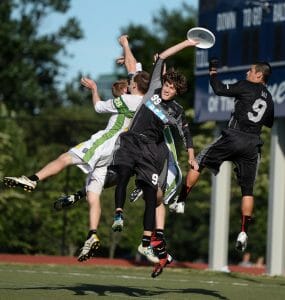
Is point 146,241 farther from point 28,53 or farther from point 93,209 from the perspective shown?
point 28,53

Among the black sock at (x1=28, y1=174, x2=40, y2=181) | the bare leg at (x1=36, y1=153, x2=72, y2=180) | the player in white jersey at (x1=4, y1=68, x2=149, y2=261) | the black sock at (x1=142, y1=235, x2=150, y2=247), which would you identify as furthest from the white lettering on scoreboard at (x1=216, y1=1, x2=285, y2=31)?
the black sock at (x1=28, y1=174, x2=40, y2=181)

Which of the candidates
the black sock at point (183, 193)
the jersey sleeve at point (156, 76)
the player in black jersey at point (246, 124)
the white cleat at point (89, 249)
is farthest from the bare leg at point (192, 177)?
the white cleat at point (89, 249)

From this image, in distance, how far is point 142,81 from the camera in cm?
1345

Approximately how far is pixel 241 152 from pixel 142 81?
1.46 metres

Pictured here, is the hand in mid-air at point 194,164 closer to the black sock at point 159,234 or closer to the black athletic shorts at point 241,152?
the black athletic shorts at point 241,152

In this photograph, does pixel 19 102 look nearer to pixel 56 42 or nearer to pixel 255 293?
pixel 56 42

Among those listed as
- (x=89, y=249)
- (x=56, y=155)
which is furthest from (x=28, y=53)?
(x=89, y=249)

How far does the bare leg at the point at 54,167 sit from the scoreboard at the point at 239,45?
8998mm

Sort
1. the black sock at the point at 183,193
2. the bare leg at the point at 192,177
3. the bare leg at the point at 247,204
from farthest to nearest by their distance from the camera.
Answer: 1. the bare leg at the point at 192,177
2. the black sock at the point at 183,193
3. the bare leg at the point at 247,204

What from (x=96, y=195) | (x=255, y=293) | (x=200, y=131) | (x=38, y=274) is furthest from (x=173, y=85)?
(x=200, y=131)

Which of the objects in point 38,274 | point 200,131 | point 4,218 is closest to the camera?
point 38,274

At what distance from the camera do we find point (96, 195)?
13.5 meters

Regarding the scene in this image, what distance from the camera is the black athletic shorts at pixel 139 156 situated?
13133mm

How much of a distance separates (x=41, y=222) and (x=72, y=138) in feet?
8.40
